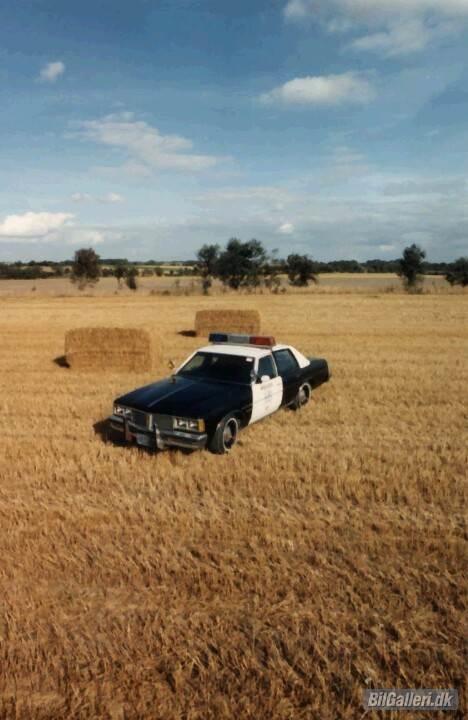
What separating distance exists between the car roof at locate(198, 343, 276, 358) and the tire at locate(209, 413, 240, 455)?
4.42 feet

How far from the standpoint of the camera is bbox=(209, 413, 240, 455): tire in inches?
268

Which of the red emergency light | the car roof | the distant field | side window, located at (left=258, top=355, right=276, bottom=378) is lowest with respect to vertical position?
side window, located at (left=258, top=355, right=276, bottom=378)

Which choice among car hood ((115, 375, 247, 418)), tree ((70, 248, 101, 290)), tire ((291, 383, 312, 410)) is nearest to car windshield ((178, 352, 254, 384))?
car hood ((115, 375, 247, 418))

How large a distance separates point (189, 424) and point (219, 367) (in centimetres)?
164

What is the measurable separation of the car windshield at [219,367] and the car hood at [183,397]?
0.62 ft

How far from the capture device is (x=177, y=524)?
520cm

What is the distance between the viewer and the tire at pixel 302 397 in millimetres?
9297

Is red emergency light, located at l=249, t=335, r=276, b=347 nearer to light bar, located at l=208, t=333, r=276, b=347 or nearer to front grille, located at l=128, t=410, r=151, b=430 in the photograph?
light bar, located at l=208, t=333, r=276, b=347

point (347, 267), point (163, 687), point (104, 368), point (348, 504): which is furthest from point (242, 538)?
point (347, 267)

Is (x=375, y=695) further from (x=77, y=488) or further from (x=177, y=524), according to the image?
(x=77, y=488)

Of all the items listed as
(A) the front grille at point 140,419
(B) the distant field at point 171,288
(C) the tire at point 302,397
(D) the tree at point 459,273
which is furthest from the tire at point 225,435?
(D) the tree at point 459,273

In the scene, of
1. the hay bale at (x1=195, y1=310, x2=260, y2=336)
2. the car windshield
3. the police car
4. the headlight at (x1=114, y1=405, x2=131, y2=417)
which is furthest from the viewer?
the hay bale at (x1=195, y1=310, x2=260, y2=336)

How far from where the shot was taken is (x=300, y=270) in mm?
55344

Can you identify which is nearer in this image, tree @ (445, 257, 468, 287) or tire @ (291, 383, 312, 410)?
tire @ (291, 383, 312, 410)
